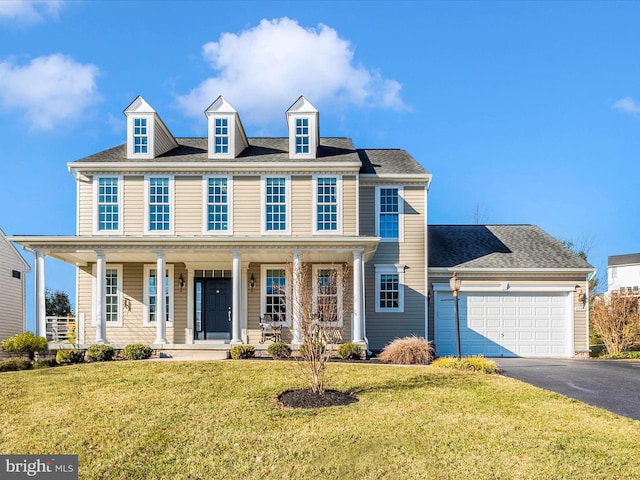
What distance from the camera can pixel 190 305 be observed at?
709 inches

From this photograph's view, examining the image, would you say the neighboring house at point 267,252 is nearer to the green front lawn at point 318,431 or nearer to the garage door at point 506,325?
the garage door at point 506,325

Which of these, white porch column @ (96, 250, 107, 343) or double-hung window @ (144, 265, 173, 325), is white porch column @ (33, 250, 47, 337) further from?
double-hung window @ (144, 265, 173, 325)

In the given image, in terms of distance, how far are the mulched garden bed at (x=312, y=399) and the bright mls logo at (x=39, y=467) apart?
135 inches

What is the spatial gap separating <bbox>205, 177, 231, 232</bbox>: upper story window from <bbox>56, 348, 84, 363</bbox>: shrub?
5.46m

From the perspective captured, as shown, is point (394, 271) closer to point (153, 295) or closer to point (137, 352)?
point (153, 295)

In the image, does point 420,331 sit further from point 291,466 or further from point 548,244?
point 291,466

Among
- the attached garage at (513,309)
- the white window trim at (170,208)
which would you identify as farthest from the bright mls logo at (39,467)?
the attached garage at (513,309)

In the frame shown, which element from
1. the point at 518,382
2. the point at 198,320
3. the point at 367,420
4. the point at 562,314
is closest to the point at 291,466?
the point at 367,420

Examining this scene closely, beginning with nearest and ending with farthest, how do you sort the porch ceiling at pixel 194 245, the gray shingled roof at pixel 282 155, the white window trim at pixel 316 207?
the porch ceiling at pixel 194 245
the white window trim at pixel 316 207
the gray shingled roof at pixel 282 155

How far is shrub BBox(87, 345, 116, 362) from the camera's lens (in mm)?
14758

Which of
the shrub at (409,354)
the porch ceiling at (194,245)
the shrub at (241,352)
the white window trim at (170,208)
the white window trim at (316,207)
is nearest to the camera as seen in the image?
the shrub at (409,354)

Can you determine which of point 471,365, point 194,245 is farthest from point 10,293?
point 471,365

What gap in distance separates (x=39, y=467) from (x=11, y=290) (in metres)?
19.8

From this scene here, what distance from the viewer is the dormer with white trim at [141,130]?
57.9ft
